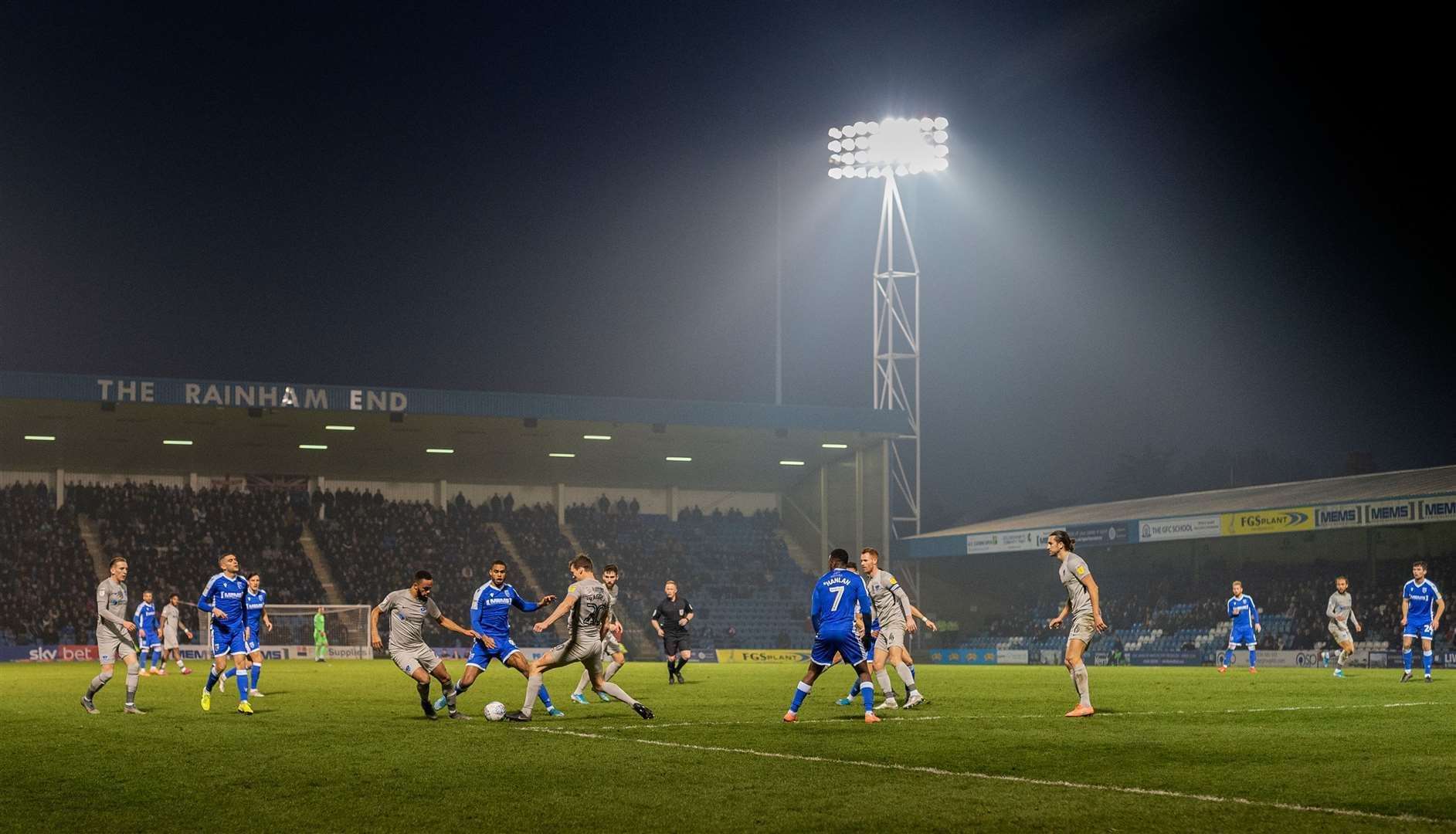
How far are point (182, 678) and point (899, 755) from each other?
965 inches

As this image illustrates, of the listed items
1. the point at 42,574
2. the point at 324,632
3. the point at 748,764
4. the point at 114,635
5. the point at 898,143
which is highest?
the point at 898,143

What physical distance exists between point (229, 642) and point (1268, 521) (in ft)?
121

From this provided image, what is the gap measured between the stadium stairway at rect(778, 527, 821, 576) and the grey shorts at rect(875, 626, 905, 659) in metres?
45.9

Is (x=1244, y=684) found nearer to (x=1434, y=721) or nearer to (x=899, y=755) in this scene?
(x=1434, y=721)

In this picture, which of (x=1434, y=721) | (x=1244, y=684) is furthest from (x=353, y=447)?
(x=1434, y=721)

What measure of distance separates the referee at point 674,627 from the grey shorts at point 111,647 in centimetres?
1302

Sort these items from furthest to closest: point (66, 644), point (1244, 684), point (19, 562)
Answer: point (19, 562) → point (66, 644) → point (1244, 684)

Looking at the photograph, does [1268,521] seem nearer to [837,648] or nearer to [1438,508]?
[1438,508]

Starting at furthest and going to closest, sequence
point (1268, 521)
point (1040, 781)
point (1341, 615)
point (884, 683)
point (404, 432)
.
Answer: point (404, 432) < point (1268, 521) < point (1341, 615) < point (884, 683) < point (1040, 781)

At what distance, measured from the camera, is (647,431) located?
6228cm

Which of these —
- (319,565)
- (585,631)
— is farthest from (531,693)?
(319,565)

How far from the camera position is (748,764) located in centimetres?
1334

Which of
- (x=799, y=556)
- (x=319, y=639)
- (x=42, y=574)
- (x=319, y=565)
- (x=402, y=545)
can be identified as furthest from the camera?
(x=799, y=556)

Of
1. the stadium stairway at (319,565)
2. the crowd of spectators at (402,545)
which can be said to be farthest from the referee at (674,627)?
the stadium stairway at (319,565)
